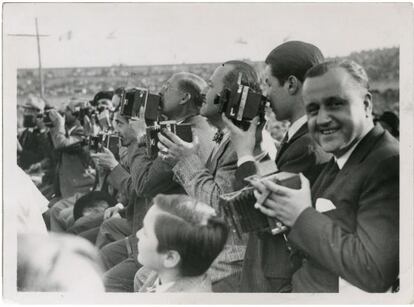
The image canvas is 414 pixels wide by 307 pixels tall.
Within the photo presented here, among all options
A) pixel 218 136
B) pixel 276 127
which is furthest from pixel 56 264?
pixel 276 127

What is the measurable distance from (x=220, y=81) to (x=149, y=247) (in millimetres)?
1104

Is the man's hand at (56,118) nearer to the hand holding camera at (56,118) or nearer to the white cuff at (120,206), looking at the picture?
the hand holding camera at (56,118)

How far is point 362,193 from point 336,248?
1.15 feet

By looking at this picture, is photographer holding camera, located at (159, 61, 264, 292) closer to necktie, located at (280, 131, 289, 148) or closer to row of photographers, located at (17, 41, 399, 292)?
row of photographers, located at (17, 41, 399, 292)

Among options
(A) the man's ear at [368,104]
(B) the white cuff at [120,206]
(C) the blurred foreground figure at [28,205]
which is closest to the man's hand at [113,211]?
(B) the white cuff at [120,206]

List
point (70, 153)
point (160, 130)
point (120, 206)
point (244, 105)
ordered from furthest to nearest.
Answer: point (70, 153)
point (120, 206)
point (160, 130)
point (244, 105)

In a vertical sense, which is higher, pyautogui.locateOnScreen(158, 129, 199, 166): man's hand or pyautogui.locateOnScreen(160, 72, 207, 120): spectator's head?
pyautogui.locateOnScreen(160, 72, 207, 120): spectator's head

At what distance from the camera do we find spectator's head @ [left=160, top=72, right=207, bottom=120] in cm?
459

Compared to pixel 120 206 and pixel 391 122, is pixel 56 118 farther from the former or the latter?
pixel 391 122

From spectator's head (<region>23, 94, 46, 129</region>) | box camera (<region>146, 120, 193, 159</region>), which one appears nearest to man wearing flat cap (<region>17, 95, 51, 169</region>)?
spectator's head (<region>23, 94, 46, 129</region>)

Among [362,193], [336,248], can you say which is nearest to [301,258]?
[336,248]

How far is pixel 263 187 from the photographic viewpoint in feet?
14.2

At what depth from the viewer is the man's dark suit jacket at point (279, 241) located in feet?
14.4

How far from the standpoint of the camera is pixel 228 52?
4.60 meters
